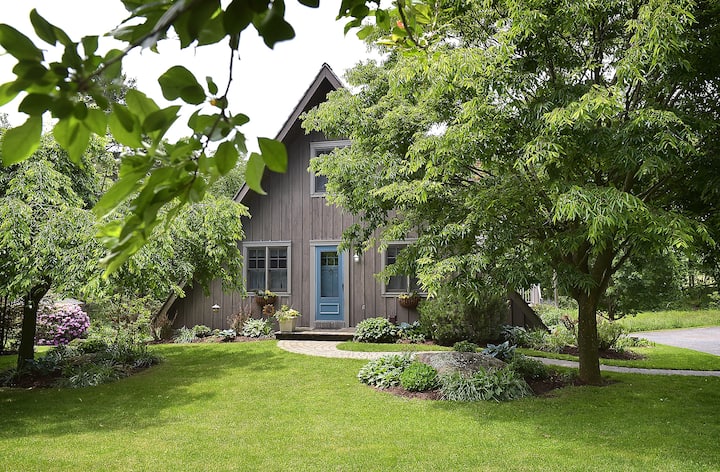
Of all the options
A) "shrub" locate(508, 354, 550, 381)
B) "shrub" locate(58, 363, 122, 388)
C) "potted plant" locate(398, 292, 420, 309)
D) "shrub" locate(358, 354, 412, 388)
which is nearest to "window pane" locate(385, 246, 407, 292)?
"potted plant" locate(398, 292, 420, 309)

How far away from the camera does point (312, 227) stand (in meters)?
15.4

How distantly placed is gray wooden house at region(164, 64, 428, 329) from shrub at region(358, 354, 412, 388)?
5.22 meters

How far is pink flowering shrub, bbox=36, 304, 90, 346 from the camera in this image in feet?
46.7

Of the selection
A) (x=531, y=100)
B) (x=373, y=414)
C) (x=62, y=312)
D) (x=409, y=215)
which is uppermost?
(x=531, y=100)

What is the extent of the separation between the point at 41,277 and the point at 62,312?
21.4 ft

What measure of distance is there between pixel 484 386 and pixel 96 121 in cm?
803

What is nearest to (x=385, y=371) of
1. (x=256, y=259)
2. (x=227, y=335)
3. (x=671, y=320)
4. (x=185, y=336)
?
(x=227, y=335)

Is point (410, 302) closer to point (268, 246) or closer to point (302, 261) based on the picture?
point (302, 261)

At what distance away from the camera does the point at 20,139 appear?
58cm

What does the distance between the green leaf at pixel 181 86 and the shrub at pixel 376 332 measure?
42.0 ft

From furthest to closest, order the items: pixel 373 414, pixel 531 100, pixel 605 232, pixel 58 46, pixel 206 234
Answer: pixel 206 234, pixel 373 414, pixel 531 100, pixel 605 232, pixel 58 46

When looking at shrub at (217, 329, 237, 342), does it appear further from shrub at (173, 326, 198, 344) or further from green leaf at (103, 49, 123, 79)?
green leaf at (103, 49, 123, 79)

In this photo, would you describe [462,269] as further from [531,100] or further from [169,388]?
[169,388]

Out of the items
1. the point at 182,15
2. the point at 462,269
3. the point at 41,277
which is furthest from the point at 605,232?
the point at 41,277
